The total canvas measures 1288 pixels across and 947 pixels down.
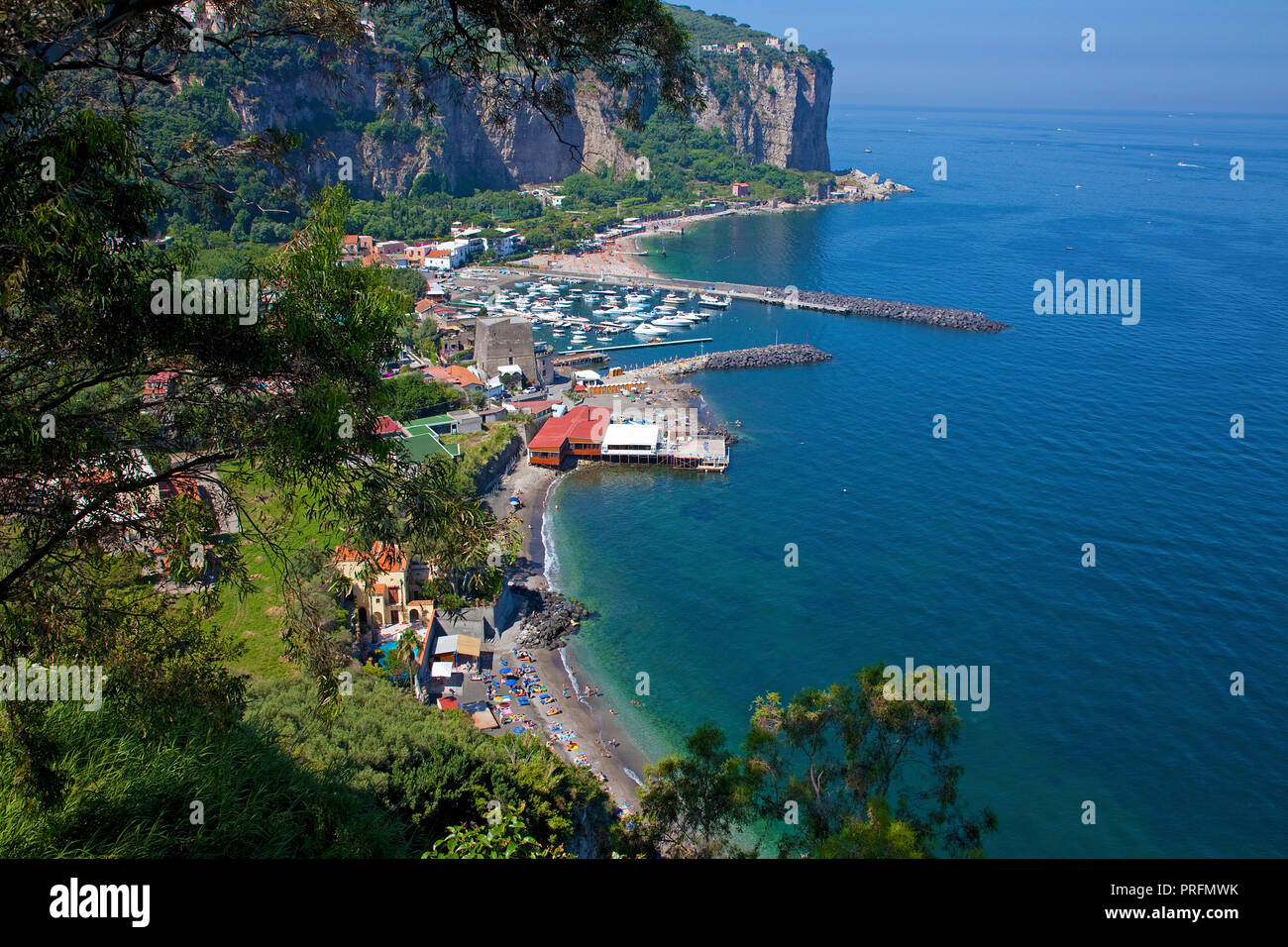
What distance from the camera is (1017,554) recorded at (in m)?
26.1

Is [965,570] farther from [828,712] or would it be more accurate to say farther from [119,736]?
[119,736]

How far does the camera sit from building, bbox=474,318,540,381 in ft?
128

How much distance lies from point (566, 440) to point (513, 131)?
66.3m

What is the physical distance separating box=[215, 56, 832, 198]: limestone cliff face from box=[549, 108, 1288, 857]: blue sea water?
1170 inches

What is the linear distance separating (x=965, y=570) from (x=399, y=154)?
245 ft

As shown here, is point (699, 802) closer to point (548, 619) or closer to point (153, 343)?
point (153, 343)

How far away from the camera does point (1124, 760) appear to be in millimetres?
17969

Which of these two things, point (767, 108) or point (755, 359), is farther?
point (767, 108)

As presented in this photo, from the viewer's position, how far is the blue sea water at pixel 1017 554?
1805 cm

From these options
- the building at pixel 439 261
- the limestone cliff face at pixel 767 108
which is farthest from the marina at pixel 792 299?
the limestone cliff face at pixel 767 108

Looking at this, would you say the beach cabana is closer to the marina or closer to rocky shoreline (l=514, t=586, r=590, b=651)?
rocky shoreline (l=514, t=586, r=590, b=651)

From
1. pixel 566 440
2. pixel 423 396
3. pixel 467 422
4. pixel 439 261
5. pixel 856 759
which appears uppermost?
pixel 439 261

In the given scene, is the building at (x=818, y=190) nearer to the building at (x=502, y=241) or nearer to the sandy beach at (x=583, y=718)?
the building at (x=502, y=241)

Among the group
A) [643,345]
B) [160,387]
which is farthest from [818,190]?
[160,387]
